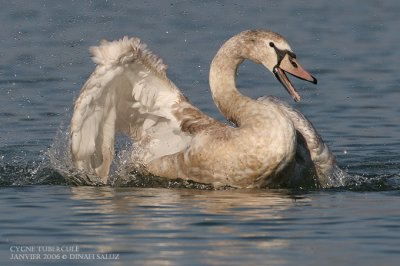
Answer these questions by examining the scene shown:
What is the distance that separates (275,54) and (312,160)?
102 cm

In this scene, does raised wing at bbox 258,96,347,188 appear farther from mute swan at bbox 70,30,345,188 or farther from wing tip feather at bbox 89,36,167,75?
wing tip feather at bbox 89,36,167,75

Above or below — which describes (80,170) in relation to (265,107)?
below

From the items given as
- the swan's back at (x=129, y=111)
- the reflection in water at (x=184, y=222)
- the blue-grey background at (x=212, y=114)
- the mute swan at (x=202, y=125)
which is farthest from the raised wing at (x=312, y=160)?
the swan's back at (x=129, y=111)

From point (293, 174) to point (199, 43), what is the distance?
7485 mm

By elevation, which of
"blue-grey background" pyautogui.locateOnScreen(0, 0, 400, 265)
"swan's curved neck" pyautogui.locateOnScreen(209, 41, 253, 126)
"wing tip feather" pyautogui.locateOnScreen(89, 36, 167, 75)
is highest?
"wing tip feather" pyautogui.locateOnScreen(89, 36, 167, 75)

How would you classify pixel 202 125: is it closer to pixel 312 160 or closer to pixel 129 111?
pixel 129 111

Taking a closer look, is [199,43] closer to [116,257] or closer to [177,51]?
[177,51]

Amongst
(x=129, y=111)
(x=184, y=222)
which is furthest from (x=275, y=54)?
(x=184, y=222)

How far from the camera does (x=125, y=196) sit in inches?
444

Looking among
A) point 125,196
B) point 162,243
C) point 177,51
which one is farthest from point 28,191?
point 177,51

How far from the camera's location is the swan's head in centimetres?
1170

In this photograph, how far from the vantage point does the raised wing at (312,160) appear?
11820mm

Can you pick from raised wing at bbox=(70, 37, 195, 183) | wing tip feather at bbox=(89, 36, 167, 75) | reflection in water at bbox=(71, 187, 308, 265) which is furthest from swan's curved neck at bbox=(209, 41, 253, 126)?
reflection in water at bbox=(71, 187, 308, 265)

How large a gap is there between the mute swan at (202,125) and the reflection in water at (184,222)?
0.90 ft
